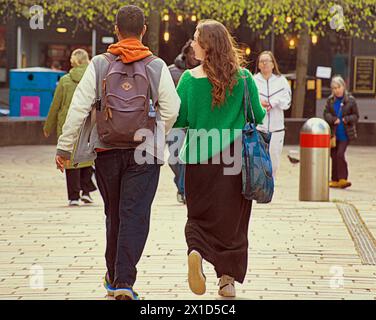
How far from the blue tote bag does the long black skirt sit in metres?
0.12

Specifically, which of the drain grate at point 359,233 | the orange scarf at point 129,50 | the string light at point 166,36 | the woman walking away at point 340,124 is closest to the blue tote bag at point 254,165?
the orange scarf at point 129,50

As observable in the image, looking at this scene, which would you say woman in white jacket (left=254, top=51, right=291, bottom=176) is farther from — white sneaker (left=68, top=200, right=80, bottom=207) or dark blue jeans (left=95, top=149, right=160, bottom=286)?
dark blue jeans (left=95, top=149, right=160, bottom=286)

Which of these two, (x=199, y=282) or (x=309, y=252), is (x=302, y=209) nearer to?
(x=309, y=252)

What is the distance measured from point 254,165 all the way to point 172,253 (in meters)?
1.88

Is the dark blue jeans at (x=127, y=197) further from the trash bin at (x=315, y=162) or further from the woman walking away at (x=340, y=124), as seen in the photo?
the woman walking away at (x=340, y=124)

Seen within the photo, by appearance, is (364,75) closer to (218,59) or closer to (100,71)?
(218,59)

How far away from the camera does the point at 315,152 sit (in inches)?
502

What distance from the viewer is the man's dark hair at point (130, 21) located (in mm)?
6297

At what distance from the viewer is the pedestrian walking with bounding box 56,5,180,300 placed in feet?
20.1

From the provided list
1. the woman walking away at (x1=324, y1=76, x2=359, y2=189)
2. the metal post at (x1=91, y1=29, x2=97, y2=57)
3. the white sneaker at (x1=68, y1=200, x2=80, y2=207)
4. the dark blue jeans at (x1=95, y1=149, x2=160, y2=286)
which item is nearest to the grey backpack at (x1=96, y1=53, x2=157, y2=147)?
the dark blue jeans at (x1=95, y1=149, x2=160, y2=286)

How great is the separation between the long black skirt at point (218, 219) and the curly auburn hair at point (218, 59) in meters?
0.45

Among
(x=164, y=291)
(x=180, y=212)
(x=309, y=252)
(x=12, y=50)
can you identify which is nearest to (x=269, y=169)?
(x=164, y=291)

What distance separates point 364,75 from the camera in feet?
133
